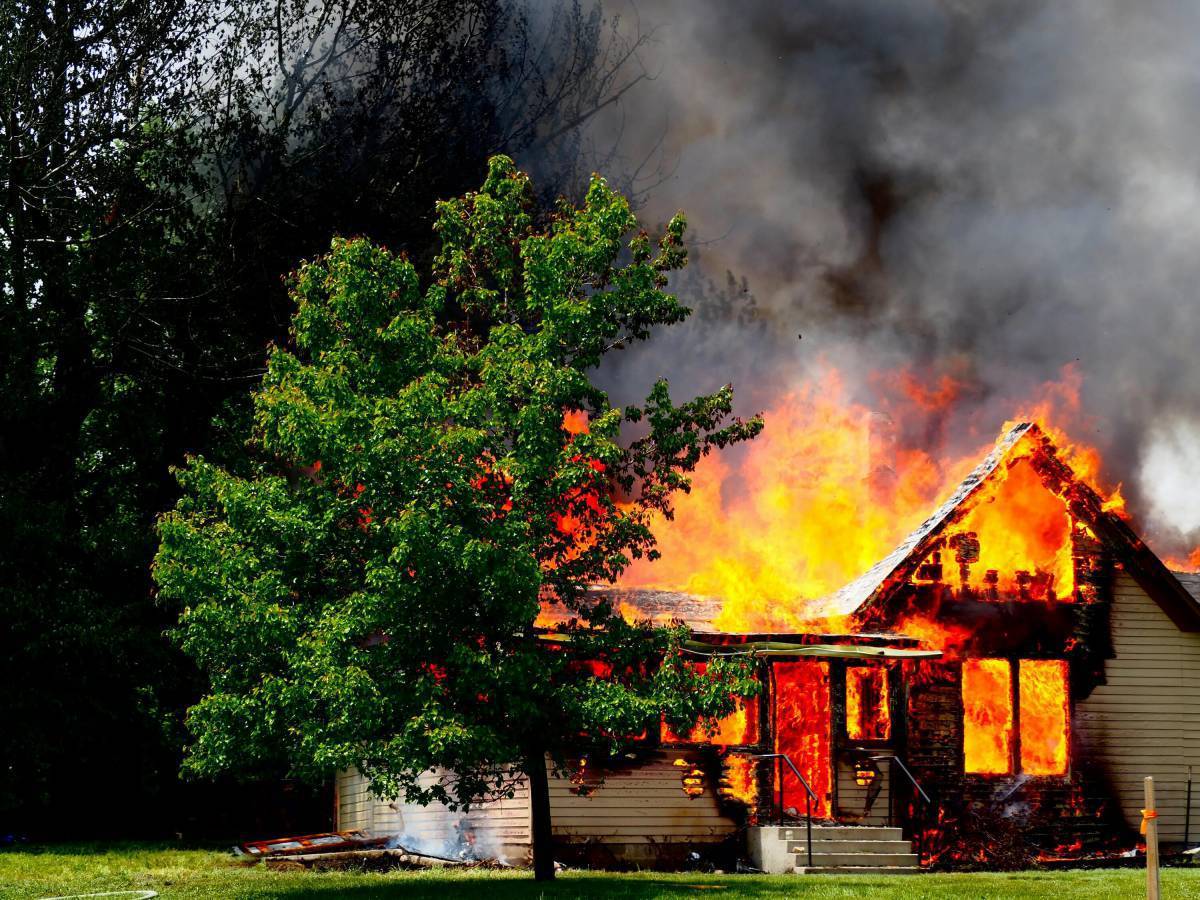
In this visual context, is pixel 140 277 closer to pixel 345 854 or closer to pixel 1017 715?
pixel 345 854

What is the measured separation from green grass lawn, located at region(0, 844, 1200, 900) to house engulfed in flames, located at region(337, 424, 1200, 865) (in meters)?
2.15

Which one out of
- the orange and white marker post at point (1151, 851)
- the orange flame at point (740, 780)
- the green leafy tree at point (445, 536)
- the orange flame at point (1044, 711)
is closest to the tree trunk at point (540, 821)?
the green leafy tree at point (445, 536)

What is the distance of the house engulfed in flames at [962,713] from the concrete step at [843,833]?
1031mm

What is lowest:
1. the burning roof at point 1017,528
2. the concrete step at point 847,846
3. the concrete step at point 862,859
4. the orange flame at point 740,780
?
the concrete step at point 862,859

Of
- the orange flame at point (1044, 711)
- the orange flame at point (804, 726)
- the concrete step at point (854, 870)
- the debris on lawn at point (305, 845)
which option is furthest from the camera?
the orange flame at point (1044, 711)

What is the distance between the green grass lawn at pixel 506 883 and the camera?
1612 cm

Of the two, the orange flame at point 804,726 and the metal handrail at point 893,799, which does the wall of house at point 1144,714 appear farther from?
the orange flame at point 804,726

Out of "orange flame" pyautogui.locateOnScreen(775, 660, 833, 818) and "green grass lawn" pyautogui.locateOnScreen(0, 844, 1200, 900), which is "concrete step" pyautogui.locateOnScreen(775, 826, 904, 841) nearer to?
"green grass lawn" pyautogui.locateOnScreen(0, 844, 1200, 900)

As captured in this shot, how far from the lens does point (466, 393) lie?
17.4m

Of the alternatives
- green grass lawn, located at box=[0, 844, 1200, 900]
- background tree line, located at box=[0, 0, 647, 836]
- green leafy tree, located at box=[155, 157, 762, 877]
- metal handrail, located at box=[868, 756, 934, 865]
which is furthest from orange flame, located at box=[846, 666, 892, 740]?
background tree line, located at box=[0, 0, 647, 836]

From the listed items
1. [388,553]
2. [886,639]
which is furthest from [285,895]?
[886,639]

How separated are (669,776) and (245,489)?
8.99 m

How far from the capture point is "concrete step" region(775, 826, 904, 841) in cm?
2092

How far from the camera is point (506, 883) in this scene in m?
Answer: 17.8
